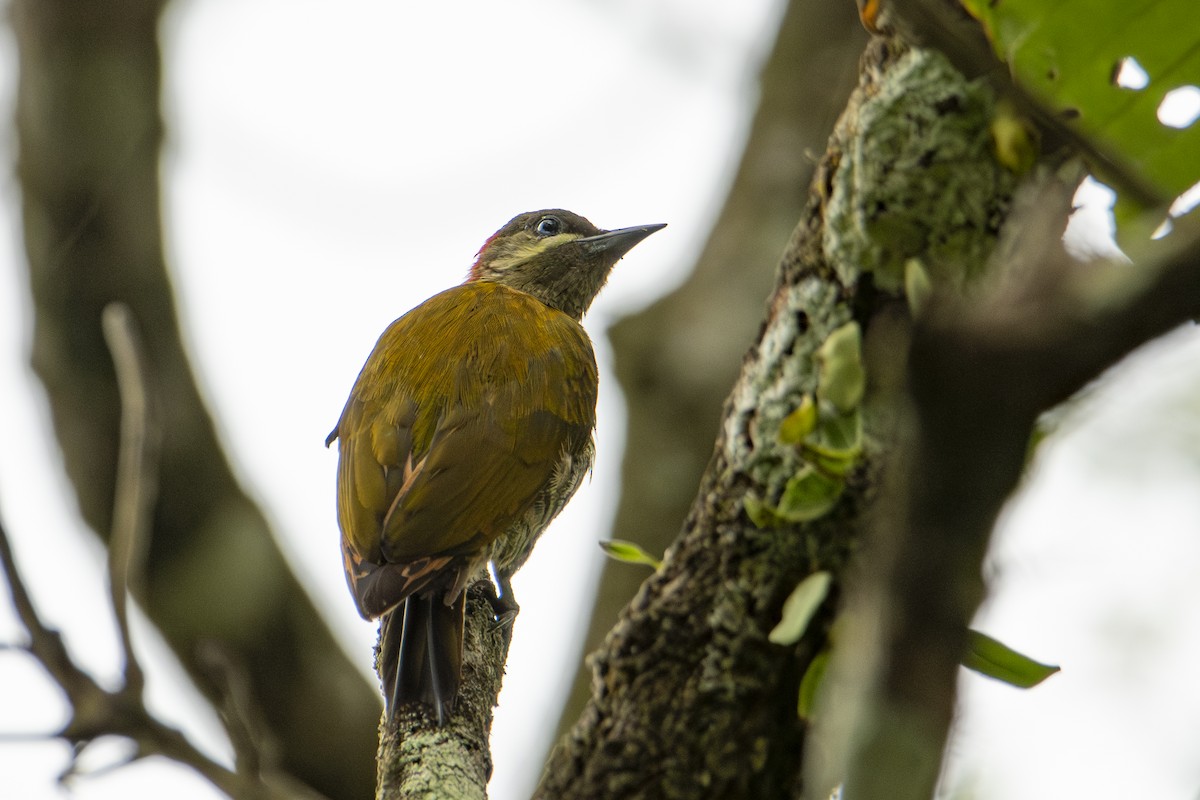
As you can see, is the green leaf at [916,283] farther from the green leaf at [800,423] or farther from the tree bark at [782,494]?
the green leaf at [800,423]

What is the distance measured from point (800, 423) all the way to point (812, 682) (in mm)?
362

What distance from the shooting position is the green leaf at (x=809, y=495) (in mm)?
1828

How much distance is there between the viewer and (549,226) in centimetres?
630

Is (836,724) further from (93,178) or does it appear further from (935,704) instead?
(93,178)

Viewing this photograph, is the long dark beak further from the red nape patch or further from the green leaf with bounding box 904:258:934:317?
the green leaf with bounding box 904:258:934:317

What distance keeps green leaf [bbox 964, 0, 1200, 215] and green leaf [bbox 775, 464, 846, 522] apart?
0.56 m

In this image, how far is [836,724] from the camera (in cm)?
165

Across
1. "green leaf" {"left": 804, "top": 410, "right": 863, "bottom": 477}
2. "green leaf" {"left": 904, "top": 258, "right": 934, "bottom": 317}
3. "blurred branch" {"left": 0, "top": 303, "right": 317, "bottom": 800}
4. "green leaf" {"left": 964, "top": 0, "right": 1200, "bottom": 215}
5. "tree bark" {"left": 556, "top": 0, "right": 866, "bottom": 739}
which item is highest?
"tree bark" {"left": 556, "top": 0, "right": 866, "bottom": 739}

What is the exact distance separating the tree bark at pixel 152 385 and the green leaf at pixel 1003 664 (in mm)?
3763

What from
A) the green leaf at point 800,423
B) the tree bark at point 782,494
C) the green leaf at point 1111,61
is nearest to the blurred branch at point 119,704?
the tree bark at point 782,494

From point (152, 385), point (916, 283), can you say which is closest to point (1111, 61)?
point (916, 283)

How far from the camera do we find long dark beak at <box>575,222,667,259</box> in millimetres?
6125

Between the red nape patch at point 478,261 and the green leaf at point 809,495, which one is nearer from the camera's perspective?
the green leaf at point 809,495

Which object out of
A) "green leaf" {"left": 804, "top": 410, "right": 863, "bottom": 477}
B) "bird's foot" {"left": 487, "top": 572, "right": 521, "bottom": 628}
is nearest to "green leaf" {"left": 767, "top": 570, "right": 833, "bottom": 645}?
"green leaf" {"left": 804, "top": 410, "right": 863, "bottom": 477}
